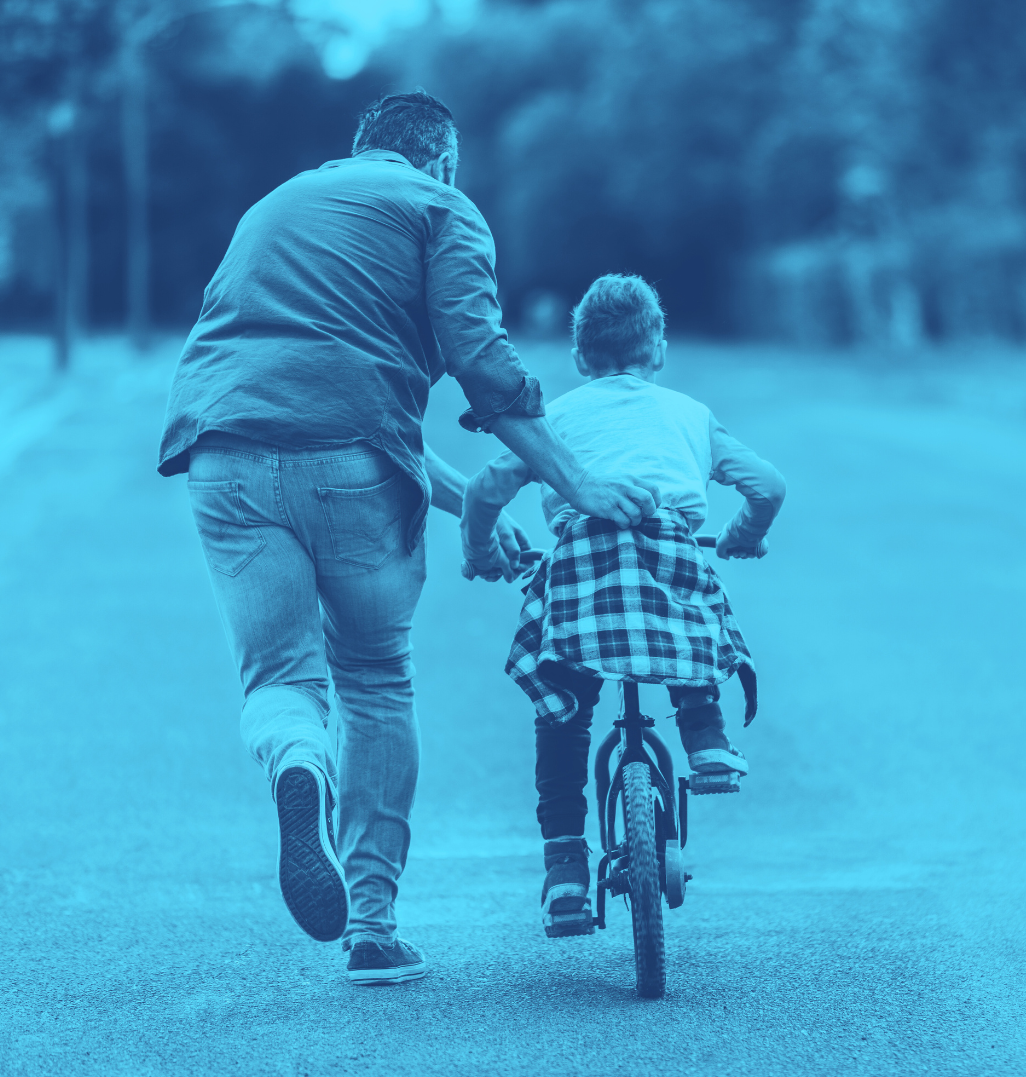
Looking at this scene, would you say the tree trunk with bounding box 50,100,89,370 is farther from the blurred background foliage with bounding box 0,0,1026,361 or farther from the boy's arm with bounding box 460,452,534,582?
the boy's arm with bounding box 460,452,534,582

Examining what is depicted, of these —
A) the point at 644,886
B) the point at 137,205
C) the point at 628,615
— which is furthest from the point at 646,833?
the point at 137,205

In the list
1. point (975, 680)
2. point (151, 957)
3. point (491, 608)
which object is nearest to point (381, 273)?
point (151, 957)

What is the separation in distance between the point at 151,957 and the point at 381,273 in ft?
5.54

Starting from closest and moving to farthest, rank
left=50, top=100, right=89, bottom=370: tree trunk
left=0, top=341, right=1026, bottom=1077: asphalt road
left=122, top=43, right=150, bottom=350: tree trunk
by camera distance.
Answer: left=0, top=341, right=1026, bottom=1077: asphalt road
left=50, top=100, right=89, bottom=370: tree trunk
left=122, top=43, right=150, bottom=350: tree trunk

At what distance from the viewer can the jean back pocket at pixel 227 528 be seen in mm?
3531

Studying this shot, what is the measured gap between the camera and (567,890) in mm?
3711

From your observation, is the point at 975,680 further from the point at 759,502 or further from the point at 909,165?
the point at 909,165

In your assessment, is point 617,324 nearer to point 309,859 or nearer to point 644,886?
point 644,886

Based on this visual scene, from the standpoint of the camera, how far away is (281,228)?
11.8ft

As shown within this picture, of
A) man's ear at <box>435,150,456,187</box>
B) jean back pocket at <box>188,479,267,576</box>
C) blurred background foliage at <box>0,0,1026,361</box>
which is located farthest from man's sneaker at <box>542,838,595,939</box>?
blurred background foliage at <box>0,0,1026,361</box>

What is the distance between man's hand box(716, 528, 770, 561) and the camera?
13.1ft

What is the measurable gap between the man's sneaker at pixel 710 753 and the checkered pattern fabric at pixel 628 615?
0.13 metres

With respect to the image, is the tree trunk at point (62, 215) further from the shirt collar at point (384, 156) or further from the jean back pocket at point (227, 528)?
the jean back pocket at point (227, 528)

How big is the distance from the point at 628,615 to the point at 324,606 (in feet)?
2.19
